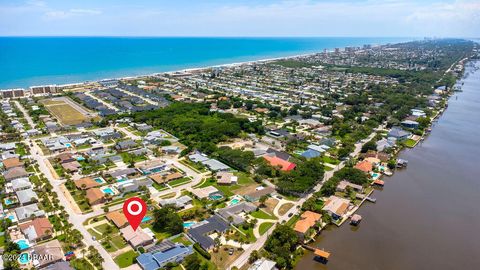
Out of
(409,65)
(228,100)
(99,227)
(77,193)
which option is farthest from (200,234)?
(409,65)

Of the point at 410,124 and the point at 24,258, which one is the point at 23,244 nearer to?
the point at 24,258

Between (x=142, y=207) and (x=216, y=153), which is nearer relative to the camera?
(x=142, y=207)

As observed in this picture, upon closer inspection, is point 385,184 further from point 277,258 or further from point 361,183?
point 277,258

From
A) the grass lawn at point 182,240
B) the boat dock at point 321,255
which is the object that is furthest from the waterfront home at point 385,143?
→ the grass lawn at point 182,240

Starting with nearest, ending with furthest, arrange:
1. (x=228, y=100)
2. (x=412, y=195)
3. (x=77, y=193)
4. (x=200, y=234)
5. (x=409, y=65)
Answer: (x=200, y=234) → (x=77, y=193) → (x=412, y=195) → (x=228, y=100) → (x=409, y=65)

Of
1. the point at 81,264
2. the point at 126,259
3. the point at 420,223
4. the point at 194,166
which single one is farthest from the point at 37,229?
the point at 420,223

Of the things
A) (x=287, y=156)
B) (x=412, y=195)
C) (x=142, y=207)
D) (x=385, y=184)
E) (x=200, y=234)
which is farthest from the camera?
(x=287, y=156)
